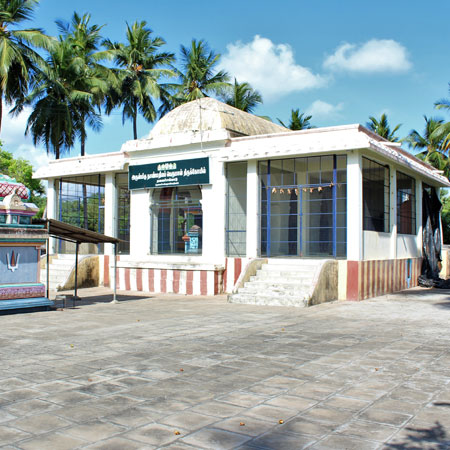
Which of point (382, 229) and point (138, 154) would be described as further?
point (138, 154)

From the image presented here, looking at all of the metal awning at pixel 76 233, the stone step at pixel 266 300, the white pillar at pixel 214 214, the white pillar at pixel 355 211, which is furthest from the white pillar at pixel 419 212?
the metal awning at pixel 76 233

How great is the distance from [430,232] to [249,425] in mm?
17220

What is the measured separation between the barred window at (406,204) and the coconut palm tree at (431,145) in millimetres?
21043

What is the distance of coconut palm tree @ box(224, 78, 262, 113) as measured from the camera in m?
33.9

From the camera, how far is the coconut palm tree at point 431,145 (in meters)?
39.2

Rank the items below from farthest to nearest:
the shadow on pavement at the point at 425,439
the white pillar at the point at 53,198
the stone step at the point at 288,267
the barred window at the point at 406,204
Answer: the white pillar at the point at 53,198, the barred window at the point at 406,204, the stone step at the point at 288,267, the shadow on pavement at the point at 425,439

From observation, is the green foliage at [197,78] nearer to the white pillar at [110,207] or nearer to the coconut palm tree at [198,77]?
the coconut palm tree at [198,77]

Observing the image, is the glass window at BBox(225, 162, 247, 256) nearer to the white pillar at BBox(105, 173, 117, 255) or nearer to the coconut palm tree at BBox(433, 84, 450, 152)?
the white pillar at BBox(105, 173, 117, 255)

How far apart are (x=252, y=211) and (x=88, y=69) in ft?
62.0

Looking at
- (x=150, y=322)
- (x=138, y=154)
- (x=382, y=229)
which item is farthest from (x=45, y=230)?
(x=382, y=229)

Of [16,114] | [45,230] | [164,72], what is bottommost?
[45,230]

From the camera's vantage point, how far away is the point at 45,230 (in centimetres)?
1184

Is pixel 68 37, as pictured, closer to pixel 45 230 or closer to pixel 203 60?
pixel 203 60

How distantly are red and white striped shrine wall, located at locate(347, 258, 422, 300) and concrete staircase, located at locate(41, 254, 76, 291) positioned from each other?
9.22 m
